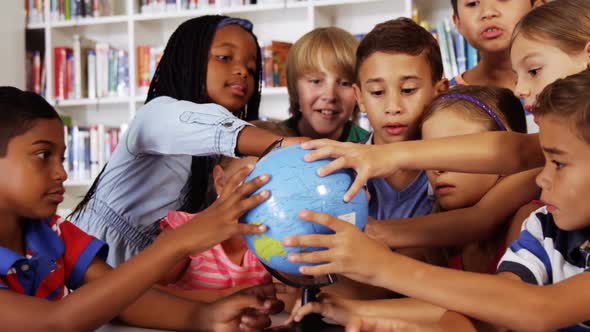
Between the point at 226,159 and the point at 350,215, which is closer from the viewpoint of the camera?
the point at 350,215

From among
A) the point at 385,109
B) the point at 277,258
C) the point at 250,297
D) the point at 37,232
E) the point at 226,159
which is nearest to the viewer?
the point at 277,258

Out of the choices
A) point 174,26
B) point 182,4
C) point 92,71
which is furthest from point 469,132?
point 92,71

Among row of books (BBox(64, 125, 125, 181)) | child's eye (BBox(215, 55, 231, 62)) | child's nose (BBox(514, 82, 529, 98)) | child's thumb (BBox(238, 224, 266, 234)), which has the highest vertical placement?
child's nose (BBox(514, 82, 529, 98))

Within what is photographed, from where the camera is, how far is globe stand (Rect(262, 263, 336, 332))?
4.37ft

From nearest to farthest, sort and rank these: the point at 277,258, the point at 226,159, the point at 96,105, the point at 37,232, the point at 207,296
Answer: the point at 277,258 → the point at 37,232 → the point at 207,296 → the point at 226,159 → the point at 96,105

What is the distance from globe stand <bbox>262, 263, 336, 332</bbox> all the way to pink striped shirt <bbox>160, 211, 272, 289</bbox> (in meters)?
0.51

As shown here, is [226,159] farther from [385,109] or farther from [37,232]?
[37,232]

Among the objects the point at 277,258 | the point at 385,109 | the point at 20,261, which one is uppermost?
the point at 385,109

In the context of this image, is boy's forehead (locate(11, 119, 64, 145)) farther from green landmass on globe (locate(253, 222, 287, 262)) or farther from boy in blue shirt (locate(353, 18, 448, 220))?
boy in blue shirt (locate(353, 18, 448, 220))

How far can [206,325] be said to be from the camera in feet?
4.75

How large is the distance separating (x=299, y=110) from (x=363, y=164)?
5.98ft

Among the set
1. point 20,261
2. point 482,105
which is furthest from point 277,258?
point 482,105

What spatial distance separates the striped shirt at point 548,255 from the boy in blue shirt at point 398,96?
74 centimetres

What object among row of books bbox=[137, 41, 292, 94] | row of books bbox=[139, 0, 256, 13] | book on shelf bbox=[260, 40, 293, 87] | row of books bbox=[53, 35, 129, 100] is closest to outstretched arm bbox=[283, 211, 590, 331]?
row of books bbox=[137, 41, 292, 94]
